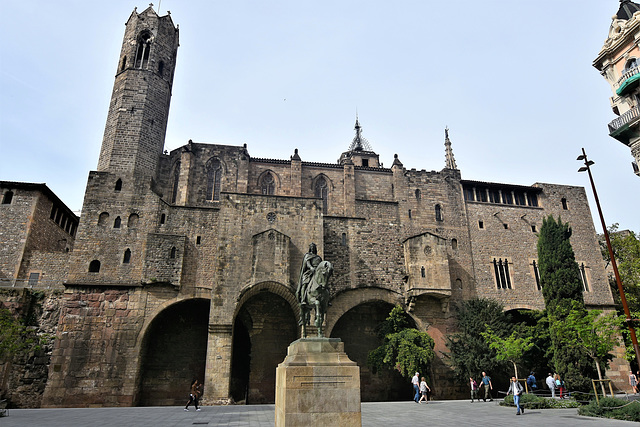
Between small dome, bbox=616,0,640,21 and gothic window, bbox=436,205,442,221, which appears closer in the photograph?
small dome, bbox=616,0,640,21

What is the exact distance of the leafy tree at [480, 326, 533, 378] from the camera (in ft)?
75.3

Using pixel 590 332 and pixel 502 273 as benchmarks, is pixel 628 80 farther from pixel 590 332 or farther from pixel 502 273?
pixel 590 332

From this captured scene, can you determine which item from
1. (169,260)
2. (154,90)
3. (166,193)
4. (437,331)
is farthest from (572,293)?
(154,90)

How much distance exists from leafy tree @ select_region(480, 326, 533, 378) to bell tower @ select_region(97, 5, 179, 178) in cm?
2452

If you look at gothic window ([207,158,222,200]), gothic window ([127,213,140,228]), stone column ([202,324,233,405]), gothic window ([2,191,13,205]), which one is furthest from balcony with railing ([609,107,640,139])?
gothic window ([2,191,13,205])

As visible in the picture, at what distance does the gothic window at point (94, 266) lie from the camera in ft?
82.6

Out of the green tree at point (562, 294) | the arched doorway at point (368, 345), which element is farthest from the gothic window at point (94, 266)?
the green tree at point (562, 294)

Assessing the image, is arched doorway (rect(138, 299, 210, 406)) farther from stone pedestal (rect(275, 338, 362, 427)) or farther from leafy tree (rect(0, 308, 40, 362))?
stone pedestal (rect(275, 338, 362, 427))

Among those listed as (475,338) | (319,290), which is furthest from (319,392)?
(475,338)

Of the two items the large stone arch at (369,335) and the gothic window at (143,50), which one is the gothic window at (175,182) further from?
the large stone arch at (369,335)

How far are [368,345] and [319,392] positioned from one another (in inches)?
846

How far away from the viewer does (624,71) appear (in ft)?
90.4

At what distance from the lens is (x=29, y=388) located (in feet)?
76.0

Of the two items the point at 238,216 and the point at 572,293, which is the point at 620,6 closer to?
the point at 572,293
